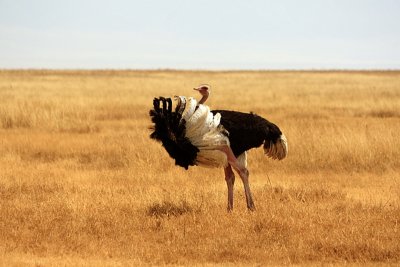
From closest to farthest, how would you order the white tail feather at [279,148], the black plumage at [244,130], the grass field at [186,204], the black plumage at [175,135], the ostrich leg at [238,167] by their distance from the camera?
the grass field at [186,204] → the black plumage at [175,135] → the ostrich leg at [238,167] → the black plumage at [244,130] → the white tail feather at [279,148]

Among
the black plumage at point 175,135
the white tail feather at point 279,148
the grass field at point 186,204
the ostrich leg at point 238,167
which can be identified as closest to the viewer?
the grass field at point 186,204

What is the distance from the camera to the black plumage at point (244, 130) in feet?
29.1

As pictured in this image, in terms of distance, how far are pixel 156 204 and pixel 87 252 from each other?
2.19m

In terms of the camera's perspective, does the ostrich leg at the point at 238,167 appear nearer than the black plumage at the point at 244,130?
Yes

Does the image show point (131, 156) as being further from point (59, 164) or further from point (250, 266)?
point (250, 266)

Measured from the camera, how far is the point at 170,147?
→ 861 cm

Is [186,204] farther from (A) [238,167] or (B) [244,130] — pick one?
(B) [244,130]

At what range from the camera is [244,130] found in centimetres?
895

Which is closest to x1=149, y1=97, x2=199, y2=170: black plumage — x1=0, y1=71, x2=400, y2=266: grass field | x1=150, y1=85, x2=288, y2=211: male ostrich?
x1=150, y1=85, x2=288, y2=211: male ostrich

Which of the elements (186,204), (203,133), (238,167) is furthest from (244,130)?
(186,204)

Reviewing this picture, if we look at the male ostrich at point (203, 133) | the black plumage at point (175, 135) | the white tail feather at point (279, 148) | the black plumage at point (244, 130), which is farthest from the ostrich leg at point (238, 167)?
the white tail feather at point (279, 148)

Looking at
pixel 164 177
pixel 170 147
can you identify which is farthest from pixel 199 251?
pixel 164 177

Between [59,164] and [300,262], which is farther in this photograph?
[59,164]

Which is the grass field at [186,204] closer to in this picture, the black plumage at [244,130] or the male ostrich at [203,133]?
the male ostrich at [203,133]
